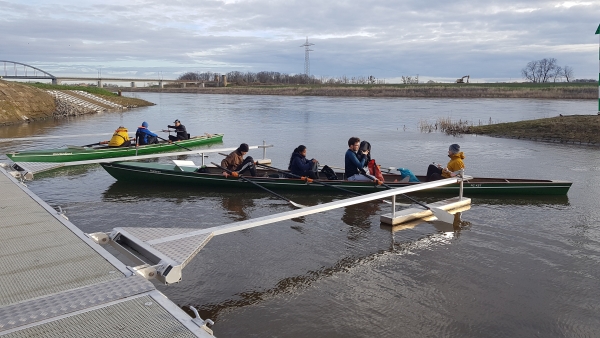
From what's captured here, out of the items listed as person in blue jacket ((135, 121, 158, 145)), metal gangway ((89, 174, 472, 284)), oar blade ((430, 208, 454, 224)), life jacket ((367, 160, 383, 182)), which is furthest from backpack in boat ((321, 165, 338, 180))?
person in blue jacket ((135, 121, 158, 145))

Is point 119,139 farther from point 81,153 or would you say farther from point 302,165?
point 302,165

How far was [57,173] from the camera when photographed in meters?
14.9

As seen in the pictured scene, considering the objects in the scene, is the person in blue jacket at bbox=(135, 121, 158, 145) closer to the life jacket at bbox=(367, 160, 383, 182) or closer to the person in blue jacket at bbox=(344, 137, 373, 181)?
the person in blue jacket at bbox=(344, 137, 373, 181)

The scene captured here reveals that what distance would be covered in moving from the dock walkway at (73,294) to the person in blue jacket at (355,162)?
22.8ft

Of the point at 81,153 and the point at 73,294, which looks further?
the point at 81,153

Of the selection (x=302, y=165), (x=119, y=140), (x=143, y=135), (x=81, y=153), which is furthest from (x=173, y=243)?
(x=143, y=135)

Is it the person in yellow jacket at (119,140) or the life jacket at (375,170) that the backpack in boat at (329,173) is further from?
the person in yellow jacket at (119,140)

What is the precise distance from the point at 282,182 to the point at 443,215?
159 inches

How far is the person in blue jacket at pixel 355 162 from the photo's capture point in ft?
38.4

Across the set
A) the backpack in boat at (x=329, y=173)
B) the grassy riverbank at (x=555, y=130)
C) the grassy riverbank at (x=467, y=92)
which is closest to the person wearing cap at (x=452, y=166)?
the backpack in boat at (x=329, y=173)

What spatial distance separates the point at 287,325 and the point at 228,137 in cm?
2117

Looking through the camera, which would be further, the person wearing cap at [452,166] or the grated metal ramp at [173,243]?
the person wearing cap at [452,166]

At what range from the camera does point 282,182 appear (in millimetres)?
12102

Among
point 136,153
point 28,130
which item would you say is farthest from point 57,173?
point 28,130
